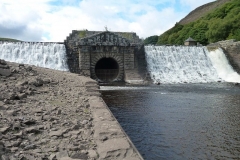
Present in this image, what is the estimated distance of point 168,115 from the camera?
9461mm

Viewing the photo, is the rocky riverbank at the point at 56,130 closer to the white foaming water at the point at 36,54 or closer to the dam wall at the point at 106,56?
the white foaming water at the point at 36,54

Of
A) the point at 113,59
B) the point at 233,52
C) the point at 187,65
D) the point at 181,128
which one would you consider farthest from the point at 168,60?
the point at 181,128

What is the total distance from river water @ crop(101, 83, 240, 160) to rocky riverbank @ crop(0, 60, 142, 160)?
167cm

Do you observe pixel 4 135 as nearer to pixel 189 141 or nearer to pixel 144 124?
pixel 189 141

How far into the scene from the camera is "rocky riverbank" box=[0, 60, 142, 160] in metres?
3.21

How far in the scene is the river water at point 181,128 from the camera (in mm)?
5766

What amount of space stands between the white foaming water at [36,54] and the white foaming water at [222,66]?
1686 cm

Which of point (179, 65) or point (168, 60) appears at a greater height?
point (168, 60)

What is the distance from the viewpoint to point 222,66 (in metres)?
29.1

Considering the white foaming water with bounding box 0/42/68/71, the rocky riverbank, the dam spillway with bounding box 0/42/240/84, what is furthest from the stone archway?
the rocky riverbank

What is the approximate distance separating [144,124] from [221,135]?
2.32 meters

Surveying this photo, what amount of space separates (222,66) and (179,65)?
5.35m

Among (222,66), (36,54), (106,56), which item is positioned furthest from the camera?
(222,66)

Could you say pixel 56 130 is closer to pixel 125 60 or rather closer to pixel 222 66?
pixel 125 60
